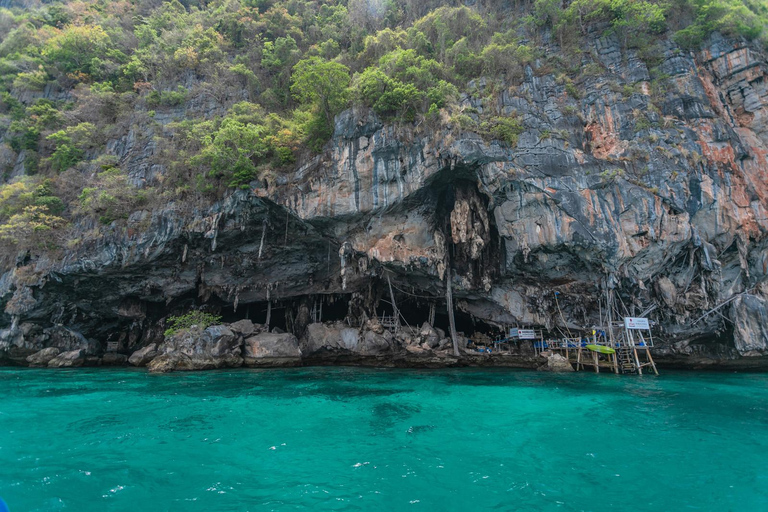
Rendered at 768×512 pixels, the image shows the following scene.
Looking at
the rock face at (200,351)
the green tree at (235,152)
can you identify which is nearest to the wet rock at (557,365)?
the rock face at (200,351)

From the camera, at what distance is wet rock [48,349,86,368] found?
2014 centimetres

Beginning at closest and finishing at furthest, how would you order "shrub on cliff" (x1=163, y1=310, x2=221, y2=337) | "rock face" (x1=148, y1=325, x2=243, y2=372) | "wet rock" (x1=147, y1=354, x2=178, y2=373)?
"wet rock" (x1=147, y1=354, x2=178, y2=373)
"rock face" (x1=148, y1=325, x2=243, y2=372)
"shrub on cliff" (x1=163, y1=310, x2=221, y2=337)

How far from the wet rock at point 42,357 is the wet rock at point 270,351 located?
36.4ft

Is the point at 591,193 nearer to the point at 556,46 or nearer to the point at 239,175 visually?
the point at 556,46

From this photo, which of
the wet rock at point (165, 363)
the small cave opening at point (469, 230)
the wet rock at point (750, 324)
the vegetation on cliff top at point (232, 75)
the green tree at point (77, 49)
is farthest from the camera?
the green tree at point (77, 49)

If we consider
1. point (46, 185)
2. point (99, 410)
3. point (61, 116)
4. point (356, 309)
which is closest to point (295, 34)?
point (61, 116)

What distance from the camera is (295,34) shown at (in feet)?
88.4

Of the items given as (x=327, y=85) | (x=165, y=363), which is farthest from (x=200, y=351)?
(x=327, y=85)

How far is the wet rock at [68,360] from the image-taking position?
20.1 m

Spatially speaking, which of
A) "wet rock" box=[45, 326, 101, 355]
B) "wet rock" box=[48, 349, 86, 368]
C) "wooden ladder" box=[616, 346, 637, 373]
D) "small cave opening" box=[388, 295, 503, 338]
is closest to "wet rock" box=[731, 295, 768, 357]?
"wooden ladder" box=[616, 346, 637, 373]

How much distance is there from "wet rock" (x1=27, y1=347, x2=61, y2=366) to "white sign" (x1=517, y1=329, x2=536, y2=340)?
25.6m

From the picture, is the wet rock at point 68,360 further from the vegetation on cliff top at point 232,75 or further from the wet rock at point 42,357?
the vegetation on cliff top at point 232,75

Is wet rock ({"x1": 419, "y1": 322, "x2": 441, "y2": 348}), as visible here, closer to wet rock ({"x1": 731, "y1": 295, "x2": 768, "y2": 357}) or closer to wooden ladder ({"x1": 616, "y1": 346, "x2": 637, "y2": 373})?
wooden ladder ({"x1": 616, "y1": 346, "x2": 637, "y2": 373})

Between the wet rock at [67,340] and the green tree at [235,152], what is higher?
the green tree at [235,152]
